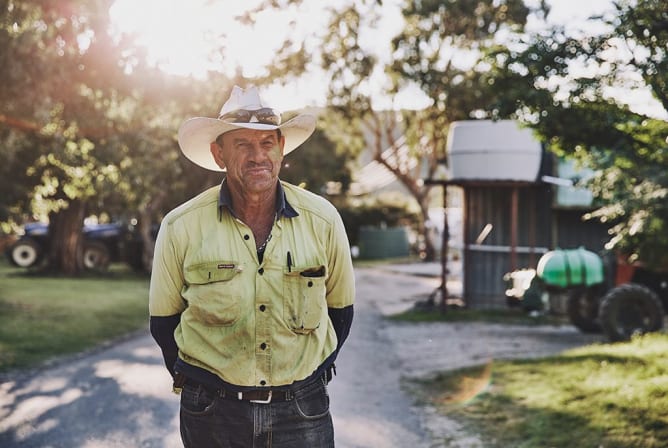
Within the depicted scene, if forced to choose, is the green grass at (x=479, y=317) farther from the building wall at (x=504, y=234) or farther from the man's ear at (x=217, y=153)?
the man's ear at (x=217, y=153)

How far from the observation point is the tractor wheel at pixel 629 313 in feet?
41.5

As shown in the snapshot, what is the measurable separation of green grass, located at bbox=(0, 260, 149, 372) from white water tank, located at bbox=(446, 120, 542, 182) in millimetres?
6843

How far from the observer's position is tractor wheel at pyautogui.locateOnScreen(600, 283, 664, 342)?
12.7 meters

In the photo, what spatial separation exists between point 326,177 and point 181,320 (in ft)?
102

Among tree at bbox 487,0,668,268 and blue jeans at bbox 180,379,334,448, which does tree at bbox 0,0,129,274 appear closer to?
tree at bbox 487,0,668,268

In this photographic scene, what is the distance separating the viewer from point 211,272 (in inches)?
134

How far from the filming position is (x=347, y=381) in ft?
33.6

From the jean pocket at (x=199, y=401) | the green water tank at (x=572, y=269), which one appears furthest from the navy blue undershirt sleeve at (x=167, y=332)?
the green water tank at (x=572, y=269)

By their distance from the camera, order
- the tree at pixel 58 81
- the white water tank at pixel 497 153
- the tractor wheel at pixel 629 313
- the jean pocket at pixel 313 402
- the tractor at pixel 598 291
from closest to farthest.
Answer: the jean pocket at pixel 313 402, the tree at pixel 58 81, the tractor wheel at pixel 629 313, the tractor at pixel 598 291, the white water tank at pixel 497 153

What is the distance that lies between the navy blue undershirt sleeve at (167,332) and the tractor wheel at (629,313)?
10.1 metres

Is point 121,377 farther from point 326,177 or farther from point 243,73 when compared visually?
point 326,177

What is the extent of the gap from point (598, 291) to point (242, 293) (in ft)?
38.0

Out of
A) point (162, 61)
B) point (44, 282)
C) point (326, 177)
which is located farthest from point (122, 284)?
point (326, 177)

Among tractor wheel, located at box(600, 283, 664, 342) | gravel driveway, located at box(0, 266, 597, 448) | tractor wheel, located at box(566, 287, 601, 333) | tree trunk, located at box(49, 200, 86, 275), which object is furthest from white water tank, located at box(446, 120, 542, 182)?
tree trunk, located at box(49, 200, 86, 275)
